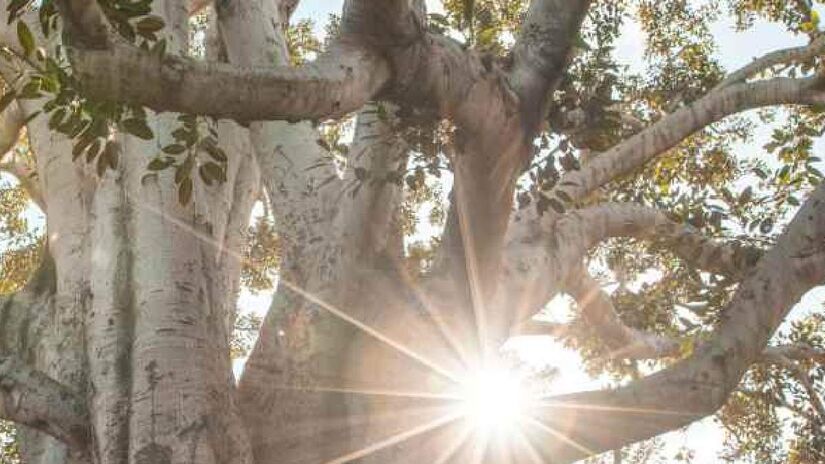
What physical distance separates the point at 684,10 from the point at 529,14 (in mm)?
6322

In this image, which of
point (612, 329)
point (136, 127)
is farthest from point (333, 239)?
point (612, 329)

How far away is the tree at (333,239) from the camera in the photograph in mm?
2295

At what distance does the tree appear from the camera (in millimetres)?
2295

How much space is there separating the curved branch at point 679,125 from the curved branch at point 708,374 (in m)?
1.18

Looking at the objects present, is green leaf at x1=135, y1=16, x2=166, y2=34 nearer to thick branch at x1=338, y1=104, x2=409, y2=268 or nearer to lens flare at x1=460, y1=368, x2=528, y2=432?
thick branch at x1=338, y1=104, x2=409, y2=268

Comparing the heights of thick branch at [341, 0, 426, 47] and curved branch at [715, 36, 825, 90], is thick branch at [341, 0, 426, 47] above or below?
below

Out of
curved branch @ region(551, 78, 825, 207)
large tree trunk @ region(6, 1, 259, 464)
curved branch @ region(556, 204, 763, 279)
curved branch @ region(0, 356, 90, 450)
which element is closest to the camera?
large tree trunk @ region(6, 1, 259, 464)

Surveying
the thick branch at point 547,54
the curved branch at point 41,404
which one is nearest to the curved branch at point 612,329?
the thick branch at point 547,54

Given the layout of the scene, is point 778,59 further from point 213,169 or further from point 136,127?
point 136,127

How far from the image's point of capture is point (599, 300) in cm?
603

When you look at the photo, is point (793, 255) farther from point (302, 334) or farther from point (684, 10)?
point (684, 10)

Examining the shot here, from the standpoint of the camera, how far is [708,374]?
10.2ft

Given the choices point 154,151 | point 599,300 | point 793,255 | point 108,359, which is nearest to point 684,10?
point 599,300

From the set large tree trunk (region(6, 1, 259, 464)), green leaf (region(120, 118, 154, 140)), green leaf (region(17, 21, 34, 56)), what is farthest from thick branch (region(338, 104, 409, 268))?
green leaf (region(17, 21, 34, 56))
